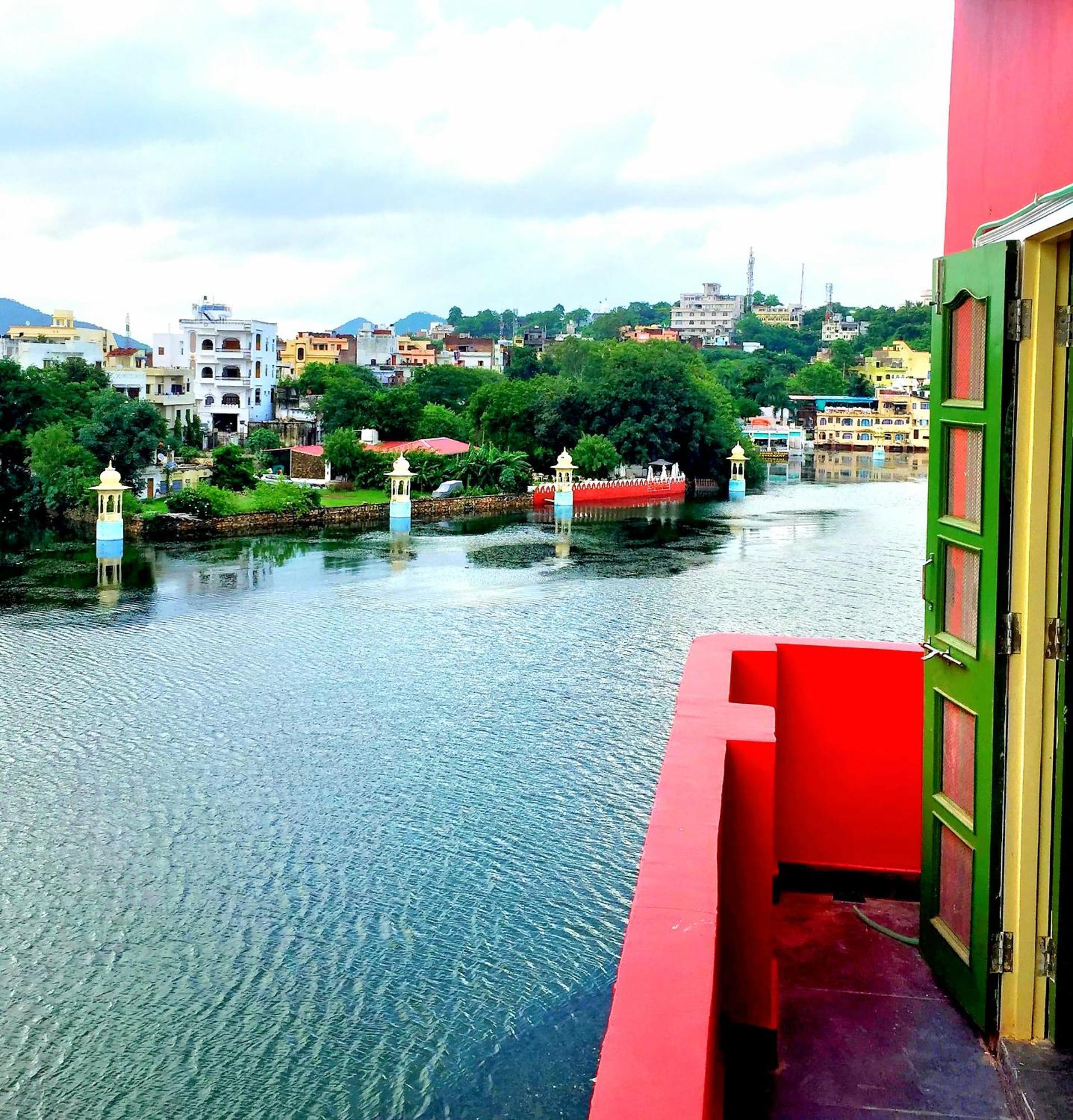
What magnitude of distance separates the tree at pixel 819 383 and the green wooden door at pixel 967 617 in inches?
2375

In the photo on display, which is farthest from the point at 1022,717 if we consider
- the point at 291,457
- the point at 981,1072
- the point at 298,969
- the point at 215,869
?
the point at 291,457

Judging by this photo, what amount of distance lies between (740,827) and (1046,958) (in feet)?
2.43

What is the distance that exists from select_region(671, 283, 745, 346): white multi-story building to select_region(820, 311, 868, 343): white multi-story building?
404 inches

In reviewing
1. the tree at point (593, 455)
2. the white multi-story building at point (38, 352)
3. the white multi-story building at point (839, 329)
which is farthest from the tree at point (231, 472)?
the white multi-story building at point (839, 329)

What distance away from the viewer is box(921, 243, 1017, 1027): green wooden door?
8.88 ft

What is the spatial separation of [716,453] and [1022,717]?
1310 inches

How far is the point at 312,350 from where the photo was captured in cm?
5641

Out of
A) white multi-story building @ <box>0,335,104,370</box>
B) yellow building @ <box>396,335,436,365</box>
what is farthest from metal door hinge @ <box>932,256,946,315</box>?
yellow building @ <box>396,335,436,365</box>

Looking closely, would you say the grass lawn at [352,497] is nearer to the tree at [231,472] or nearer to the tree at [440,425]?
the tree at [231,472]

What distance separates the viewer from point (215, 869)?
24.0ft

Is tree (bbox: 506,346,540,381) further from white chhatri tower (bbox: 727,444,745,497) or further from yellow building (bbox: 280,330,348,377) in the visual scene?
white chhatri tower (bbox: 727,444,745,497)

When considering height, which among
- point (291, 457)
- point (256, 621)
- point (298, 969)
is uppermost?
point (291, 457)

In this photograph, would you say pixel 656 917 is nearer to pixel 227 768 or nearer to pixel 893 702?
pixel 893 702

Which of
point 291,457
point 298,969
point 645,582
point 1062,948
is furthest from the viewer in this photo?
point 291,457
